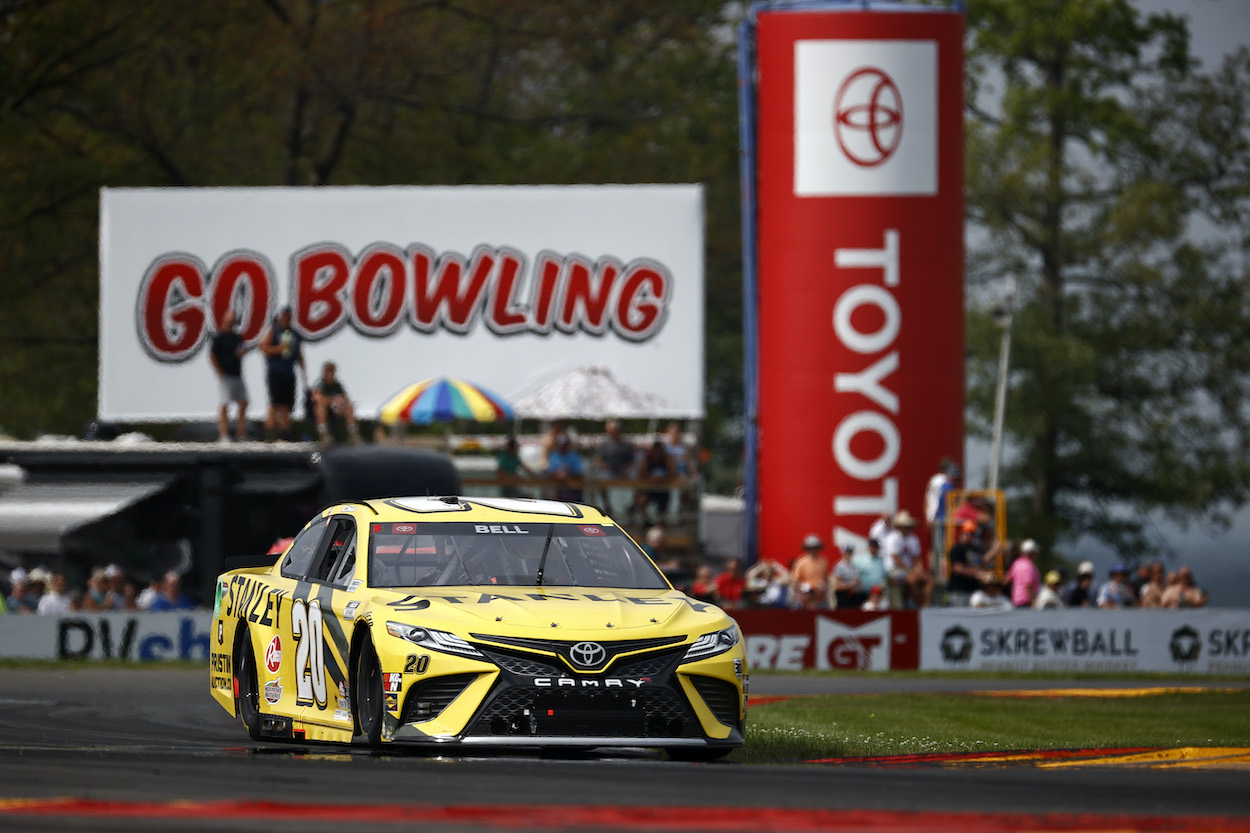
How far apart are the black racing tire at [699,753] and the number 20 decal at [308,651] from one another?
1.89 m

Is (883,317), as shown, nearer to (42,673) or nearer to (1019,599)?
(1019,599)

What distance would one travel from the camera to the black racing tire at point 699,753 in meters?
10.4

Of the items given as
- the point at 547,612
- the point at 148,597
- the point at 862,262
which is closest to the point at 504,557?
the point at 547,612

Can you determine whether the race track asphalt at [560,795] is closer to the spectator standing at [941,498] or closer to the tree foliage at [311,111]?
the spectator standing at [941,498]

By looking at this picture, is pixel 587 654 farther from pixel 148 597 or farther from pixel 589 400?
pixel 589 400

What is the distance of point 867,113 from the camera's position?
29906mm

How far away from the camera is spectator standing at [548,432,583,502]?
28.6m

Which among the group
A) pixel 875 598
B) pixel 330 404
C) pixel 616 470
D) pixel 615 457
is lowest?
pixel 875 598

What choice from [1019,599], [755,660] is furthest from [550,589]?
[1019,599]

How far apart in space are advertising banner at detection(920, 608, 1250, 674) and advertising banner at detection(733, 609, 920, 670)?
255 mm

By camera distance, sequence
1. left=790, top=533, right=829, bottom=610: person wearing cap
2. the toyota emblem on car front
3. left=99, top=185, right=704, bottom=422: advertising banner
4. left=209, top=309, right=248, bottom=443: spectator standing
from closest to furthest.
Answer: the toyota emblem on car front < left=790, top=533, right=829, bottom=610: person wearing cap < left=209, top=309, right=248, bottom=443: spectator standing < left=99, top=185, right=704, bottom=422: advertising banner

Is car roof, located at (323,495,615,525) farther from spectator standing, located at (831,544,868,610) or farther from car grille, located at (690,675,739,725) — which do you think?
spectator standing, located at (831,544,868,610)

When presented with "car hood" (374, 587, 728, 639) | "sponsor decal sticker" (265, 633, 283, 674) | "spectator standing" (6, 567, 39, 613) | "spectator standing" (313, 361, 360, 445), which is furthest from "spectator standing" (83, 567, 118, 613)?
"car hood" (374, 587, 728, 639)

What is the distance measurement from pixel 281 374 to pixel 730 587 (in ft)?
25.2
